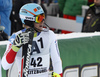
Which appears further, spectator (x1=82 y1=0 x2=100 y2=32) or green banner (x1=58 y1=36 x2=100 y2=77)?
spectator (x1=82 y1=0 x2=100 y2=32)

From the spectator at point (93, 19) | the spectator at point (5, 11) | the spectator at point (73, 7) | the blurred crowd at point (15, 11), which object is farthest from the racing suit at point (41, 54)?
the spectator at point (73, 7)

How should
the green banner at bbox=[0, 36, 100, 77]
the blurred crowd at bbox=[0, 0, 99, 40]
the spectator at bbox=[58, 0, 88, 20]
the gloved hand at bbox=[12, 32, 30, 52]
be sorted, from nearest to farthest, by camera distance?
the gloved hand at bbox=[12, 32, 30, 52], the green banner at bbox=[0, 36, 100, 77], the blurred crowd at bbox=[0, 0, 99, 40], the spectator at bbox=[58, 0, 88, 20]

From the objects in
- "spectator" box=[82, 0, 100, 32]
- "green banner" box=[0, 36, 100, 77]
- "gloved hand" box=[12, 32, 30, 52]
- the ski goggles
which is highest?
the ski goggles

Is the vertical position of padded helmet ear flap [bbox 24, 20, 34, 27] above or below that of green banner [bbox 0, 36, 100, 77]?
above

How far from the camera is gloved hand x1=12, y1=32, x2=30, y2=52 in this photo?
2.90m

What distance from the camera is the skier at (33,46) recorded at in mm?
2947

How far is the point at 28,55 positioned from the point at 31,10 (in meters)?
0.45

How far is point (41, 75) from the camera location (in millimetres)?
3131

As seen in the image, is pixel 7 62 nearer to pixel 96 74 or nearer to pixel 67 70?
pixel 67 70

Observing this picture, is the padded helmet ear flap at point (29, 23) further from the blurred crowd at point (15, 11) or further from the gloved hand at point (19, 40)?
the blurred crowd at point (15, 11)

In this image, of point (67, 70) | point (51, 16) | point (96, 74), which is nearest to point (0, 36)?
point (67, 70)

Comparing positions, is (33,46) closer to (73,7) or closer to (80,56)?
(80,56)

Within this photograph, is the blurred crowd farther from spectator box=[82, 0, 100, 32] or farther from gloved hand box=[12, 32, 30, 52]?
gloved hand box=[12, 32, 30, 52]

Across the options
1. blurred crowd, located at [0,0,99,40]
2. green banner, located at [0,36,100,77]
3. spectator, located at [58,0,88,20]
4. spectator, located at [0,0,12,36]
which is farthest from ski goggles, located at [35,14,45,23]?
spectator, located at [58,0,88,20]
